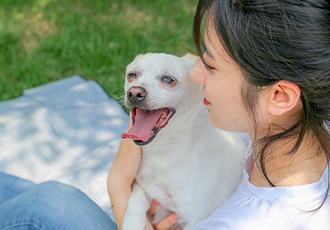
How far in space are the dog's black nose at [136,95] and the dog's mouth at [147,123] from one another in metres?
0.14

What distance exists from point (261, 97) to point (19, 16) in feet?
15.7

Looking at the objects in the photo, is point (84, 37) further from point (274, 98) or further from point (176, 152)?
point (274, 98)

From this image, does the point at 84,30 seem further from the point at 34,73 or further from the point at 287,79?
the point at 287,79

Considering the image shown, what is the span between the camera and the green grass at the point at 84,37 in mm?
4160

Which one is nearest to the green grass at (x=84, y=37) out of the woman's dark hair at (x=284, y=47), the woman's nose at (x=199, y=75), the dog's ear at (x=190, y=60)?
the dog's ear at (x=190, y=60)

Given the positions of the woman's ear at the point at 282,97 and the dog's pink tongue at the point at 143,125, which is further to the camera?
the dog's pink tongue at the point at 143,125

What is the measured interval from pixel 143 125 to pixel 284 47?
1002mm

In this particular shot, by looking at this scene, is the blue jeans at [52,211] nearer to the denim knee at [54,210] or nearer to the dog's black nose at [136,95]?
the denim knee at [54,210]

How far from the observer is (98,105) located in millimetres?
3559

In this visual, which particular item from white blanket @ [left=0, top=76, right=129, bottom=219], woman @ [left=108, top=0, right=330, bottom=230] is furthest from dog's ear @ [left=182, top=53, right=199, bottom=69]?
white blanket @ [left=0, top=76, right=129, bottom=219]

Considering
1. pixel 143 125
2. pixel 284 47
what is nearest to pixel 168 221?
pixel 143 125

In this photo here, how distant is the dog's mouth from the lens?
1783 millimetres

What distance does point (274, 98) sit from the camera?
1.23 metres

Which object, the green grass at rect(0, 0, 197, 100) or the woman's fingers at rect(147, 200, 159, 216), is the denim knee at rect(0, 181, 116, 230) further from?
the green grass at rect(0, 0, 197, 100)
